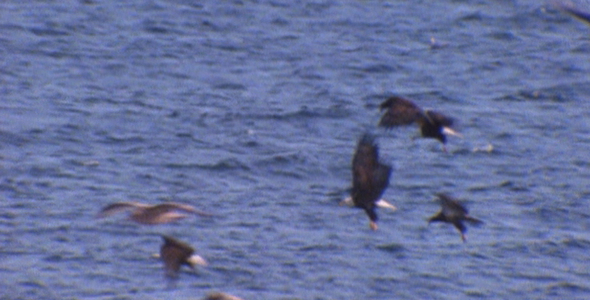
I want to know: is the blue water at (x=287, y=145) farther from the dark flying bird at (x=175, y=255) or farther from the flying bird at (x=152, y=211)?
the dark flying bird at (x=175, y=255)

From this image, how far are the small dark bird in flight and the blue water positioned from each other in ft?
4.82

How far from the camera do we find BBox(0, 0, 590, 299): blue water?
29.1ft

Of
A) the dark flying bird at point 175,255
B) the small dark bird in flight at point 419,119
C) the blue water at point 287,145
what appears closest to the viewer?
the dark flying bird at point 175,255

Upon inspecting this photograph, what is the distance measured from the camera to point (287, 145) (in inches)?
464

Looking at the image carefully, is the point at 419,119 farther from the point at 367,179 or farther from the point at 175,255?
the point at 175,255

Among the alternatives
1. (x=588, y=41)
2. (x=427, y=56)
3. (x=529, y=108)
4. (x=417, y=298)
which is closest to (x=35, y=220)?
(x=417, y=298)

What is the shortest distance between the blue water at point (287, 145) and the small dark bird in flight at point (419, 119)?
4.82 ft

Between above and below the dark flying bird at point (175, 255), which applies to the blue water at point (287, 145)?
below

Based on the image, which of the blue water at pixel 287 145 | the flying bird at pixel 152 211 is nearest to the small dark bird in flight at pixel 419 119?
the flying bird at pixel 152 211

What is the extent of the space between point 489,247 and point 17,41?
7.59 meters

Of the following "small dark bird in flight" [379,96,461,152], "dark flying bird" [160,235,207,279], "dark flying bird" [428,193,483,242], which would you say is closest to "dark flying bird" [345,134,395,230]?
"small dark bird in flight" [379,96,461,152]

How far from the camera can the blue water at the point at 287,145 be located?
350 inches

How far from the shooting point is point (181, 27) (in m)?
16.5

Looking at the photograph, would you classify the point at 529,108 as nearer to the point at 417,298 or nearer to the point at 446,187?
the point at 446,187
